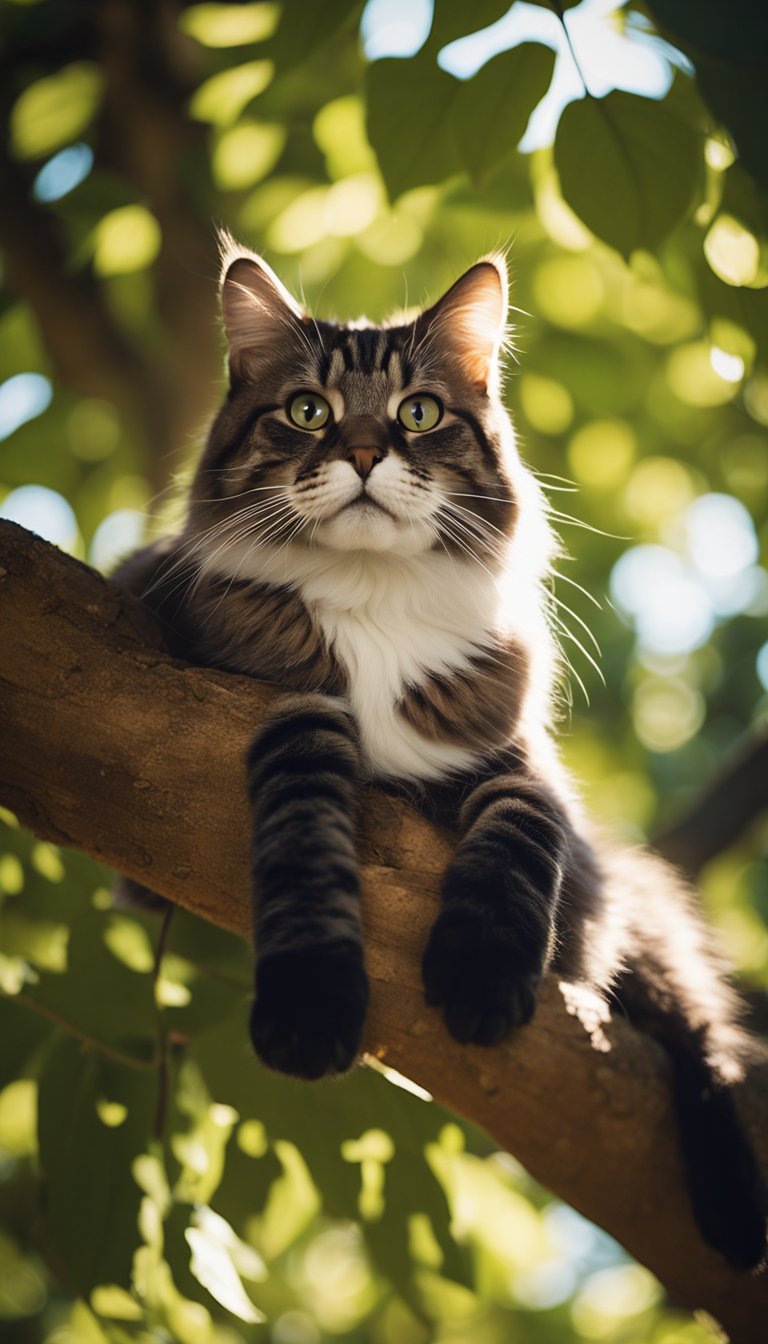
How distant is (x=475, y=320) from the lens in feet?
8.29

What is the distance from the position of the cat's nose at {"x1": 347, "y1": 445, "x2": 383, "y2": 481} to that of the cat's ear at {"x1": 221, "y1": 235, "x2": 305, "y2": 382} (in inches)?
18.6

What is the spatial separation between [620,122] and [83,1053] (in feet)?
6.44

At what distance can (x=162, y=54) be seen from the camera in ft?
12.6

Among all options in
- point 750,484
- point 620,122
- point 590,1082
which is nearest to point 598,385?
point 750,484

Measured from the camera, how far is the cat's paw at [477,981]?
64.7 inches

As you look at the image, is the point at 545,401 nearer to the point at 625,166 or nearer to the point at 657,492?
the point at 657,492

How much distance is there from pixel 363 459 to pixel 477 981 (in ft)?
3.56

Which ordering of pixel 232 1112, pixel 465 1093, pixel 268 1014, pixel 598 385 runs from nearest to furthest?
1. pixel 268 1014
2. pixel 465 1093
3. pixel 232 1112
4. pixel 598 385

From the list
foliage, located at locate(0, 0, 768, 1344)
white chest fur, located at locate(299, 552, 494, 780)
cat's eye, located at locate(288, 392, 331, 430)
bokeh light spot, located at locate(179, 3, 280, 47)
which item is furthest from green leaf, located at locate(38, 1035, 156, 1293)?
→ bokeh light spot, located at locate(179, 3, 280, 47)

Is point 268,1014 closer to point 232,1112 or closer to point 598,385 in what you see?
point 232,1112

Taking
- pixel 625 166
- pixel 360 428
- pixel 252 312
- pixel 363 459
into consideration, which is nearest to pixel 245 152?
pixel 252 312

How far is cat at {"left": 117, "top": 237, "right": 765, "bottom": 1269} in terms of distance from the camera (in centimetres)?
182

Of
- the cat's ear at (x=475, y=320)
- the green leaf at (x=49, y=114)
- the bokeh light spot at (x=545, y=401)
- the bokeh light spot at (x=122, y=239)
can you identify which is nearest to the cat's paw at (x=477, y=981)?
the cat's ear at (x=475, y=320)

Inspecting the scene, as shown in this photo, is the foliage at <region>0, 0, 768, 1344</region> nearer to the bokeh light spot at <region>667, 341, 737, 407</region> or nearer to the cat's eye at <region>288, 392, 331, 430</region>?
the bokeh light spot at <region>667, 341, 737, 407</region>
